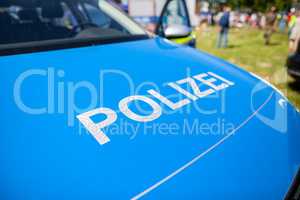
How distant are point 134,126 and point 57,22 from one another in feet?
6.33

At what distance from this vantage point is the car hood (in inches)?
37.0

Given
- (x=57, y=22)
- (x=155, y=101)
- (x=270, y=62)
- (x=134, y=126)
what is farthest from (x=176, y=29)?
(x=270, y=62)

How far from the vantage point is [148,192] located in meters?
0.91

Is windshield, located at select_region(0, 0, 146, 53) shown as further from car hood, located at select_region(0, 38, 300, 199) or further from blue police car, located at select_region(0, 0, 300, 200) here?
car hood, located at select_region(0, 38, 300, 199)

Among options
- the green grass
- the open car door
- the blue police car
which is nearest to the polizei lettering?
the blue police car

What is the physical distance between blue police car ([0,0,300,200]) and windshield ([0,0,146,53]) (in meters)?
0.04

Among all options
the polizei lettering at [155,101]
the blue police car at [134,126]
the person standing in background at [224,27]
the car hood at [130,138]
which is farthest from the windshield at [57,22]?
the person standing in background at [224,27]

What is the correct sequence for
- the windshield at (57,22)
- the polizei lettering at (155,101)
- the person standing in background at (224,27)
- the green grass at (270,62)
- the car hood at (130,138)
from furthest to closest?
the person standing in background at (224,27) → the green grass at (270,62) → the windshield at (57,22) → the polizei lettering at (155,101) → the car hood at (130,138)

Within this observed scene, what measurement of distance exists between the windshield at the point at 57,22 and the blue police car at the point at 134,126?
0.04 m

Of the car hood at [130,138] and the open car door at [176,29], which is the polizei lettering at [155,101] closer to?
the car hood at [130,138]

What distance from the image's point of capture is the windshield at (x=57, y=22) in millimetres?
1892

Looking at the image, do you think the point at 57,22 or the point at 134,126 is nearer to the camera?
the point at 134,126

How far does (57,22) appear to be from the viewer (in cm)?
276

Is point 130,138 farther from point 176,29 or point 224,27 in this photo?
point 224,27
